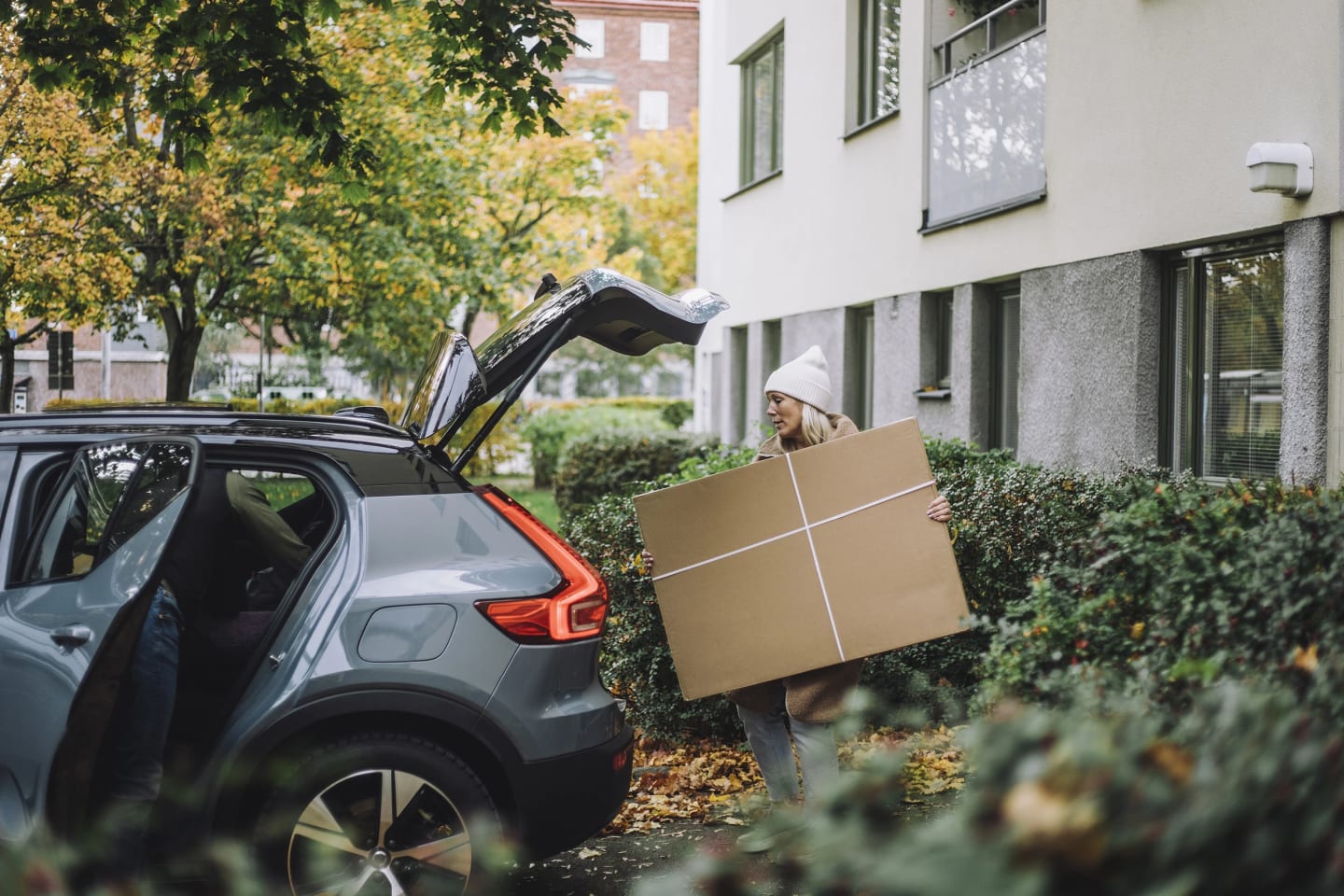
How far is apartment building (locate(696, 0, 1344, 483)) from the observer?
7.55 meters

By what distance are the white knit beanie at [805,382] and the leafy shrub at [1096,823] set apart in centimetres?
342

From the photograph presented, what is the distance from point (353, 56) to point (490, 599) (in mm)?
16960

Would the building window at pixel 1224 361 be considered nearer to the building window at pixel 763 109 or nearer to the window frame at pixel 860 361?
the window frame at pixel 860 361

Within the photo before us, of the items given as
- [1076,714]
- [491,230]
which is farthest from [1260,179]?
[491,230]

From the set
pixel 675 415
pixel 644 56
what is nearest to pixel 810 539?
pixel 675 415

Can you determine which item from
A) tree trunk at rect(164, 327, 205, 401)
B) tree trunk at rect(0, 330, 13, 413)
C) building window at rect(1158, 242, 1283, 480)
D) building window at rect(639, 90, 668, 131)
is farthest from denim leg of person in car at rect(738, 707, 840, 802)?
building window at rect(639, 90, 668, 131)

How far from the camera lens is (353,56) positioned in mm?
19453

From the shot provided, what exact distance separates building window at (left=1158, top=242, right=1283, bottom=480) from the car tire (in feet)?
18.5

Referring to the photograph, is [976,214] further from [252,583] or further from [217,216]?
[217,216]

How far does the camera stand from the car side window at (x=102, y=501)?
4012 millimetres

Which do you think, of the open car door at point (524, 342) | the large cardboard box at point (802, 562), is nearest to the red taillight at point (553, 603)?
the open car door at point (524, 342)

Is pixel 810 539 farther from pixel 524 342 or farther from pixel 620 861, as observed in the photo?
pixel 620 861

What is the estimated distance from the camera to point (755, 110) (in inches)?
717

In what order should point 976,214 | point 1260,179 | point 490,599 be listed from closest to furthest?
point 490,599
point 1260,179
point 976,214
